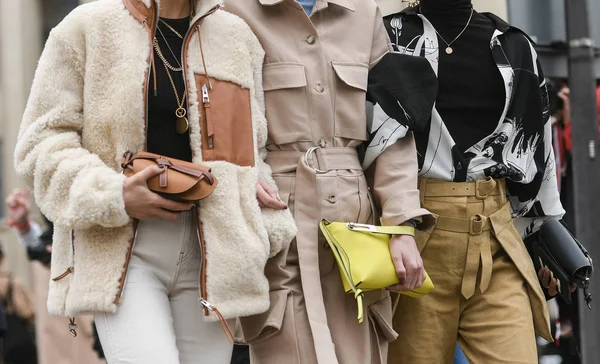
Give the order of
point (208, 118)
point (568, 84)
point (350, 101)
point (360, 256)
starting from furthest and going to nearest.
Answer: point (568, 84) → point (350, 101) → point (360, 256) → point (208, 118)

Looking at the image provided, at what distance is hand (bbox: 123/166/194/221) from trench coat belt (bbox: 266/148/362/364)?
2.17 feet

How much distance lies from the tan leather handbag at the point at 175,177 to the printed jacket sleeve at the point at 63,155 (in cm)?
8

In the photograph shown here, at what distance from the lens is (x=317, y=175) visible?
4.07 m

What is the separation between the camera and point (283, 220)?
389cm

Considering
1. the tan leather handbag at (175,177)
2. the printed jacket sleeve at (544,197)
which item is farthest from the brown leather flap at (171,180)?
the printed jacket sleeve at (544,197)

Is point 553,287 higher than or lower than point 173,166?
lower

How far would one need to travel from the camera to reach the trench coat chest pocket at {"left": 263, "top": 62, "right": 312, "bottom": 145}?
4094mm

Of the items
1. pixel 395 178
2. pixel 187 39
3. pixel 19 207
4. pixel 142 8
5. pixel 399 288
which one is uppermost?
pixel 142 8

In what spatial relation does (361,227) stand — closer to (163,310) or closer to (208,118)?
(208,118)

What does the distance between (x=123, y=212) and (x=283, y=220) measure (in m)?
0.63

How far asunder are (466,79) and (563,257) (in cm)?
86

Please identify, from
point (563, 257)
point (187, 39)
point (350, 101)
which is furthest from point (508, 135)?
point (187, 39)

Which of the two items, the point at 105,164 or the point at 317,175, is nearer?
the point at 105,164

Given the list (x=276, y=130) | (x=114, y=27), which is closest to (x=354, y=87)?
(x=276, y=130)
